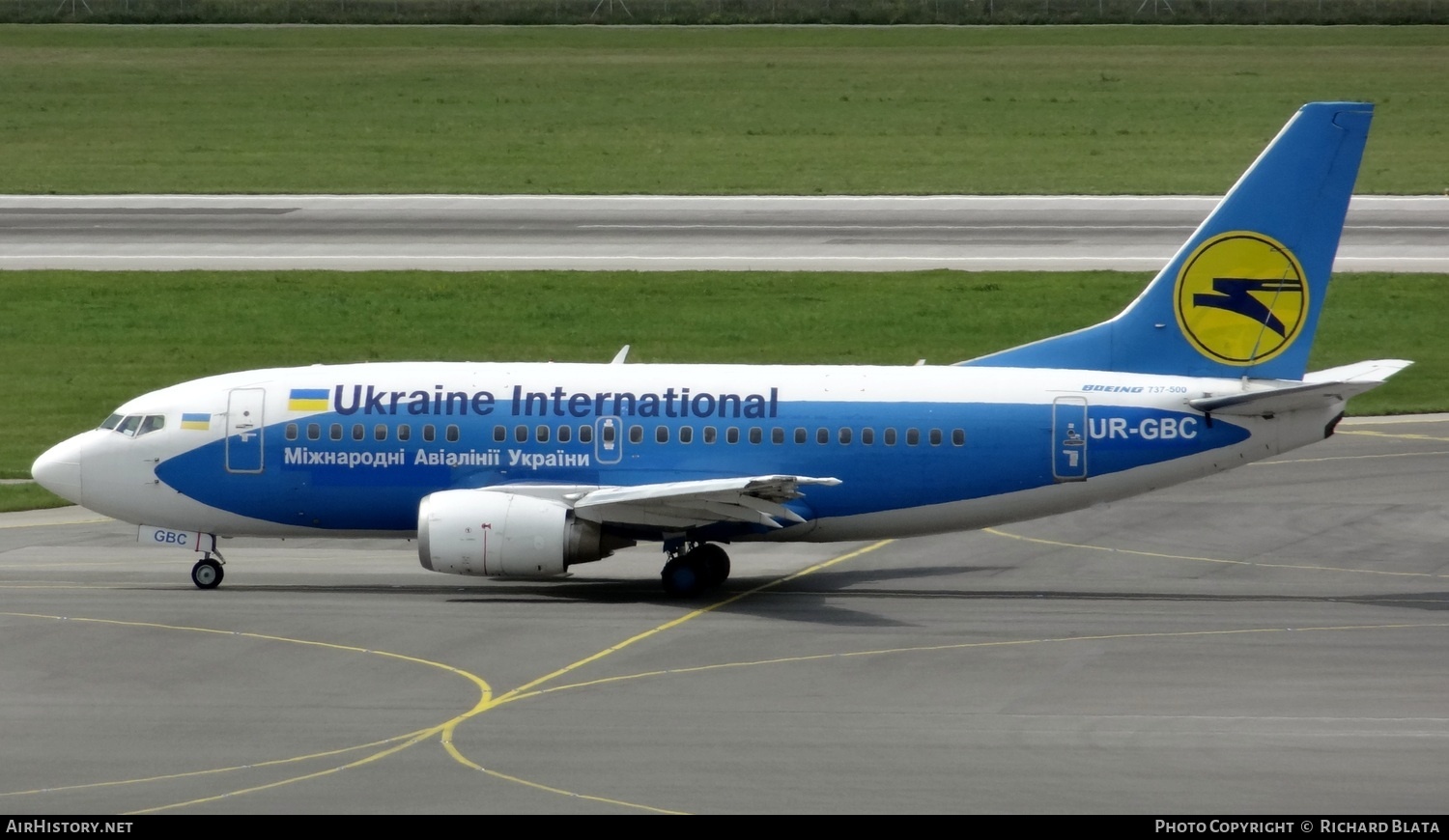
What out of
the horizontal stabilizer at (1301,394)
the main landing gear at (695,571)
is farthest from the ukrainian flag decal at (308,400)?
the horizontal stabilizer at (1301,394)

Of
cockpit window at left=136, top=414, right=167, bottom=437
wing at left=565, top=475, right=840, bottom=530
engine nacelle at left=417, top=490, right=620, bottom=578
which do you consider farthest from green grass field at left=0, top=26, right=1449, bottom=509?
wing at left=565, top=475, right=840, bottom=530

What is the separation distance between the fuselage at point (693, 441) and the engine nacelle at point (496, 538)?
1.33 metres

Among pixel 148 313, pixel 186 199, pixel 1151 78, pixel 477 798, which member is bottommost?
pixel 477 798

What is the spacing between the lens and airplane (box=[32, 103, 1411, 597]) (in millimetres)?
35094

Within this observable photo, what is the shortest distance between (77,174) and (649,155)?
25970 millimetres

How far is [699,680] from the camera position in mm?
28578

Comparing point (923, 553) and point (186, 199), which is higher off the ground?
point (186, 199)

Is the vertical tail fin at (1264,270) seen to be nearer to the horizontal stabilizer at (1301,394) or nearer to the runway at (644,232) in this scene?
the horizontal stabilizer at (1301,394)

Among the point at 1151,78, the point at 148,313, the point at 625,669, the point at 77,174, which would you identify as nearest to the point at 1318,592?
the point at 625,669

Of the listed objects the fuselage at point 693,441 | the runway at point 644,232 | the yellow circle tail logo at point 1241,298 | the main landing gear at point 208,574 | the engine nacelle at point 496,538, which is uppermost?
the runway at point 644,232

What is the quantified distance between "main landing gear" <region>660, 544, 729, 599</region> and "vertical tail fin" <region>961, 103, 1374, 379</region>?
26.1 ft

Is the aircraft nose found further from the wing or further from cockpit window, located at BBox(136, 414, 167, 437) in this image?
the wing

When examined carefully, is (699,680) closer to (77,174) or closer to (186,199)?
(186,199)

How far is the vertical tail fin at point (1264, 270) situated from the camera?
3534cm
